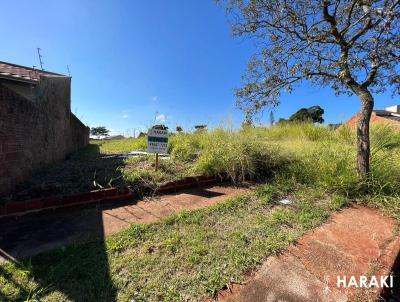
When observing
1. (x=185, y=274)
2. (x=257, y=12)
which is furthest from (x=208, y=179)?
(x=257, y=12)

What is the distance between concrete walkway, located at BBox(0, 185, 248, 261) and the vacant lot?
0.72ft

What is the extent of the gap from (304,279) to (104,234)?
207 cm

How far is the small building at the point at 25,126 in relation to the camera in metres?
3.41

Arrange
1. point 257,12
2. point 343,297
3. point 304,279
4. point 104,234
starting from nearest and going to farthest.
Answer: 1. point 343,297
2. point 304,279
3. point 104,234
4. point 257,12

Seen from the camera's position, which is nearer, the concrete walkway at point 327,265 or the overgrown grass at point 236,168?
the concrete walkway at point 327,265

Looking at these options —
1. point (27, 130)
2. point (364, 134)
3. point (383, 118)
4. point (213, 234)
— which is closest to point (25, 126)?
point (27, 130)

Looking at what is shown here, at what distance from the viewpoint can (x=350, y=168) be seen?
4023 mm

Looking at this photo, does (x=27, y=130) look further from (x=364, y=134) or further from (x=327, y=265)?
(x=364, y=134)

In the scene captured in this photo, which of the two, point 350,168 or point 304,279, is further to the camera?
point 350,168

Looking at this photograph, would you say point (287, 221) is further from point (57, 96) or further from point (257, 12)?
point (57, 96)

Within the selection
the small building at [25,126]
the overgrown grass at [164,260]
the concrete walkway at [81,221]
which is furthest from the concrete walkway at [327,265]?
the small building at [25,126]

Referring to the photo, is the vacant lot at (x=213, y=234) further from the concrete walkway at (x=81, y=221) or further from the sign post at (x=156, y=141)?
the sign post at (x=156, y=141)

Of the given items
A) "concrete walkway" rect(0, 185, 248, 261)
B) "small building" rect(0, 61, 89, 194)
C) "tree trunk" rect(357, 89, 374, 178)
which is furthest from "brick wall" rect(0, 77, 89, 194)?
"tree trunk" rect(357, 89, 374, 178)

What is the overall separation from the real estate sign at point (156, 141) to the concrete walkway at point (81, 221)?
0.85 m
